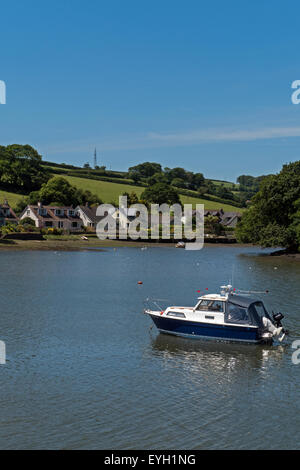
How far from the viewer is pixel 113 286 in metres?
55.3

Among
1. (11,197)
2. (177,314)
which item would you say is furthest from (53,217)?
(177,314)

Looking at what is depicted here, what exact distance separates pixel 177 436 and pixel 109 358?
9.80 metres

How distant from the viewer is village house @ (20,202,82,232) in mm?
143875

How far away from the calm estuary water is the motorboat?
2.13 feet

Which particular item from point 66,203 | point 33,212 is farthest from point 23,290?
point 66,203

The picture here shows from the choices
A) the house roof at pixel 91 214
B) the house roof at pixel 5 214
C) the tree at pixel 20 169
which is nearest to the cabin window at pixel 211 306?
the house roof at pixel 5 214

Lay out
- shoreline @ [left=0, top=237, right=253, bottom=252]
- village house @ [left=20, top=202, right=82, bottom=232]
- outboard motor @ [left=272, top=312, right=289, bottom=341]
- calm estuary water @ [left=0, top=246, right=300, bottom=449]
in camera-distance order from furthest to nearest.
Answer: village house @ [left=20, top=202, right=82, bottom=232] → shoreline @ [left=0, top=237, right=253, bottom=252] → outboard motor @ [left=272, top=312, right=289, bottom=341] → calm estuary water @ [left=0, top=246, right=300, bottom=449]


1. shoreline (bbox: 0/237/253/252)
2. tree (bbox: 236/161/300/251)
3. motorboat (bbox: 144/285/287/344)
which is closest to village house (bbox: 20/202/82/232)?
shoreline (bbox: 0/237/253/252)

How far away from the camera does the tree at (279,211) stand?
332 ft

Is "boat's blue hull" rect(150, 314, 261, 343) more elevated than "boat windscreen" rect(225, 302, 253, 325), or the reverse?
"boat windscreen" rect(225, 302, 253, 325)

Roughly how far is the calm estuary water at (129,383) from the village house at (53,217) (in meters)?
98.8

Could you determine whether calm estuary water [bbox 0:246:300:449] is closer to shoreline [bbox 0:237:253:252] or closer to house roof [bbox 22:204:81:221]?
shoreline [bbox 0:237:253:252]

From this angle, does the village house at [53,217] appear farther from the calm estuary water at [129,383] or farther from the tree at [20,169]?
the calm estuary water at [129,383]
